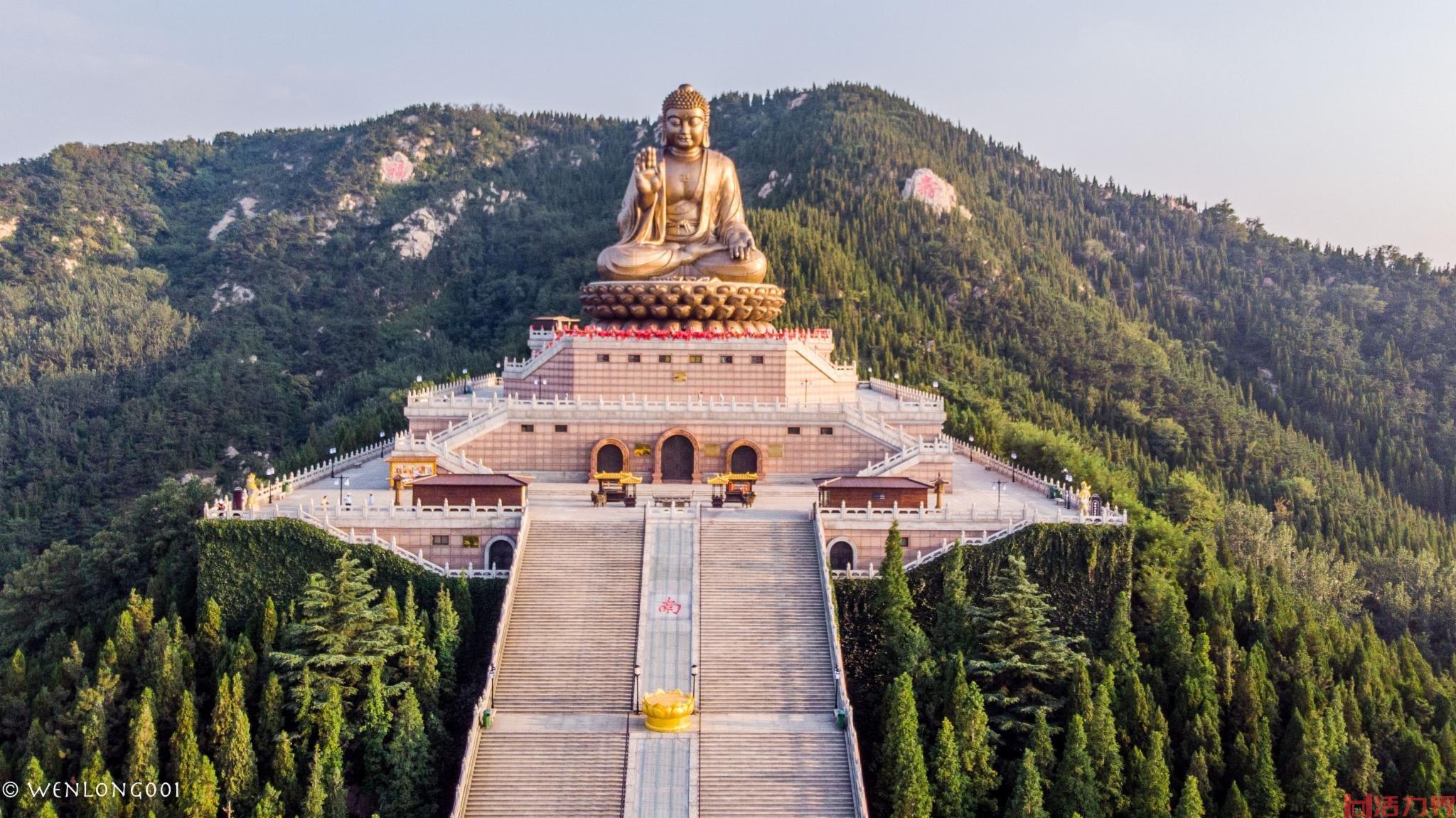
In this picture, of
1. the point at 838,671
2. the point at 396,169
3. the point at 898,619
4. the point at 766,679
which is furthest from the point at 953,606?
the point at 396,169

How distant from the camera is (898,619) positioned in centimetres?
2434

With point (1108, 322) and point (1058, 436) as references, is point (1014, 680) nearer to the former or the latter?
point (1058, 436)

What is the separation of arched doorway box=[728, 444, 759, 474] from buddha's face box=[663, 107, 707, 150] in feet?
37.8

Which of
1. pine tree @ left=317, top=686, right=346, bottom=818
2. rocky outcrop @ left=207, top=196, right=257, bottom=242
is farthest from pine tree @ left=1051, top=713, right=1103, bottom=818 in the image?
rocky outcrop @ left=207, top=196, right=257, bottom=242

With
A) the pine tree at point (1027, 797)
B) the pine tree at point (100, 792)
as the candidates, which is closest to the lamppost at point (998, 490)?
the pine tree at point (1027, 797)

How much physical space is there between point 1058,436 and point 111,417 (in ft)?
178

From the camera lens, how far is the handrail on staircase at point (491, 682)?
20.5 m

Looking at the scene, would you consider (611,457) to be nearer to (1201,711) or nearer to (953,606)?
(953,606)

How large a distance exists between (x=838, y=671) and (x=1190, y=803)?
614cm

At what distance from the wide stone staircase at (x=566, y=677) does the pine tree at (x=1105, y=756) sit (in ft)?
26.1

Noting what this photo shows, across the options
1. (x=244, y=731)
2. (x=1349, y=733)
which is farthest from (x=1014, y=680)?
(x=244, y=731)

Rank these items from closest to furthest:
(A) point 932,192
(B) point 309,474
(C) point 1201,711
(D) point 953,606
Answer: (C) point 1201,711 → (D) point 953,606 → (B) point 309,474 → (A) point 932,192

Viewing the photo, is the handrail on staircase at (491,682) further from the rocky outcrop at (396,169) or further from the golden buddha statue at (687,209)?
the rocky outcrop at (396,169)

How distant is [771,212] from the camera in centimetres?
7425
